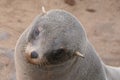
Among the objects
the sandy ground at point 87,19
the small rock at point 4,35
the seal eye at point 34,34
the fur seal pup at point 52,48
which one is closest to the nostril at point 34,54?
the fur seal pup at point 52,48

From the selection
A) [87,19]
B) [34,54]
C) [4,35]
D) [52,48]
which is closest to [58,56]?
[52,48]

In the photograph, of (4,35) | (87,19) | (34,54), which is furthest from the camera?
(87,19)

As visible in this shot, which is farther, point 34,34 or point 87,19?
point 87,19

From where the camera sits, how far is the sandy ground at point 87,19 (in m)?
5.38

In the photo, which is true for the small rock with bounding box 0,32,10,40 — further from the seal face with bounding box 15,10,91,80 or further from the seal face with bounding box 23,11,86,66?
the seal face with bounding box 23,11,86,66

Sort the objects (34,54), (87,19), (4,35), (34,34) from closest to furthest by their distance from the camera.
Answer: (34,54), (34,34), (4,35), (87,19)

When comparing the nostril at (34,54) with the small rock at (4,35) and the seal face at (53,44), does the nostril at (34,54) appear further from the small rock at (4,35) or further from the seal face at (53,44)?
the small rock at (4,35)

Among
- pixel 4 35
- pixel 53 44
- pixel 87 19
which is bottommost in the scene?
pixel 87 19

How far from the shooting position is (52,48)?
2.94 meters

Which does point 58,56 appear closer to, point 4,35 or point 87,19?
point 4,35

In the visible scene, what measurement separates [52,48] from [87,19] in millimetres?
3147

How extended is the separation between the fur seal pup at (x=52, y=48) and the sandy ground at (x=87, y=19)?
180cm

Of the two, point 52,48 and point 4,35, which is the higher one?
point 52,48

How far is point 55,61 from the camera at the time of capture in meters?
3.01
